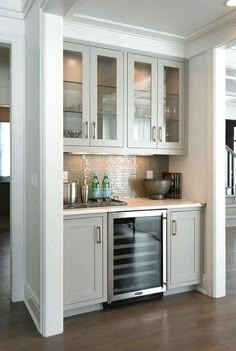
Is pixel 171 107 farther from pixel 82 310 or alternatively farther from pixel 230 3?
pixel 82 310

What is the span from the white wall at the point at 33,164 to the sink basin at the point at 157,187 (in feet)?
4.37

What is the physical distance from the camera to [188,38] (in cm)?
349

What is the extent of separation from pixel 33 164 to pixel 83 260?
3.06 feet

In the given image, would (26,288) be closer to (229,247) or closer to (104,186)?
(104,186)

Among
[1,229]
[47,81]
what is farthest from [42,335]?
[1,229]

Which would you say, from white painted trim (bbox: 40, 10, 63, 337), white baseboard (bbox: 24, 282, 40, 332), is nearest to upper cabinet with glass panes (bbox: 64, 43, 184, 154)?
white painted trim (bbox: 40, 10, 63, 337)

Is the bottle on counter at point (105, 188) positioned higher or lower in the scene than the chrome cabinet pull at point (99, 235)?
higher

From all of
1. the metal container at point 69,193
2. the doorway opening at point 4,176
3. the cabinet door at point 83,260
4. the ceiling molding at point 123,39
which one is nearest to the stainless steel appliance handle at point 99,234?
the cabinet door at point 83,260

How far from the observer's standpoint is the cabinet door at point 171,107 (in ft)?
11.8

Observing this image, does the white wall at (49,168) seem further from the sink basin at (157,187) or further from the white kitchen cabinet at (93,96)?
the sink basin at (157,187)

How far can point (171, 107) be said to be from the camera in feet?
12.1

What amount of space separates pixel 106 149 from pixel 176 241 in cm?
115

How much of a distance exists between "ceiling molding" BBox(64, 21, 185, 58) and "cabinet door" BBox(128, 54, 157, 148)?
0.38 feet

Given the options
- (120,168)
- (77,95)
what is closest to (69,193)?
(120,168)
